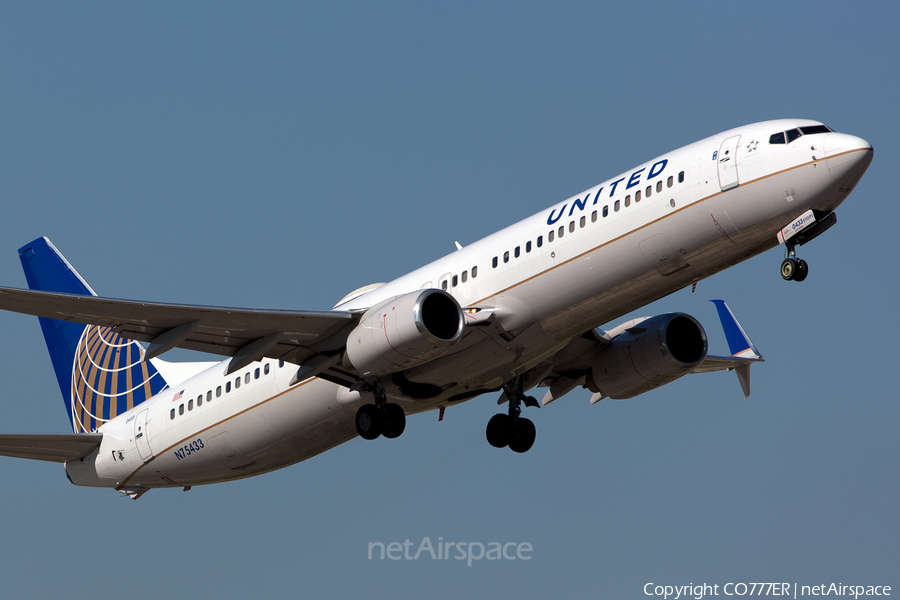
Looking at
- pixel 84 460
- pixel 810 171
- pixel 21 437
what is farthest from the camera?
pixel 84 460

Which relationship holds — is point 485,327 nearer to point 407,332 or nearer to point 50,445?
point 407,332

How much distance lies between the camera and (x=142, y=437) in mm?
33531

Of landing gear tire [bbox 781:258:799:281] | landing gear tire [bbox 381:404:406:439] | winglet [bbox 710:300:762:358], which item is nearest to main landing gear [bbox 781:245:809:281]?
landing gear tire [bbox 781:258:799:281]

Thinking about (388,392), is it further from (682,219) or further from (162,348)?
(682,219)

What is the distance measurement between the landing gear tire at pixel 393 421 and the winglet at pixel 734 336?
1327 cm

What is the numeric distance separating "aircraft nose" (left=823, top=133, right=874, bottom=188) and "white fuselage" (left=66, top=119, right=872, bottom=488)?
0.03 meters

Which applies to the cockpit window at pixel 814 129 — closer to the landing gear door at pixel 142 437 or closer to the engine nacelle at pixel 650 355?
the engine nacelle at pixel 650 355

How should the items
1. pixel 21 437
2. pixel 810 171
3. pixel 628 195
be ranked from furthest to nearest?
pixel 21 437 → pixel 628 195 → pixel 810 171

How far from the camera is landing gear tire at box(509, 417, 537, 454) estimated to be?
32250mm

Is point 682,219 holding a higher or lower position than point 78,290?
lower

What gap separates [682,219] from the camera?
24.8 meters

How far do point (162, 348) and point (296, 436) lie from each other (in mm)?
5716

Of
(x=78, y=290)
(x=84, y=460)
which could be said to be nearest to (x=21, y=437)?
(x=84, y=460)

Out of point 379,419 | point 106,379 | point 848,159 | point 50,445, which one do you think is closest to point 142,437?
point 50,445
